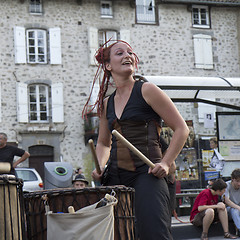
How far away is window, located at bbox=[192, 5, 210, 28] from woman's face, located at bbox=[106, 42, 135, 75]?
24718mm

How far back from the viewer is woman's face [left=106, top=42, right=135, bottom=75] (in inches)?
133

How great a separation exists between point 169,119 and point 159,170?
32 cm

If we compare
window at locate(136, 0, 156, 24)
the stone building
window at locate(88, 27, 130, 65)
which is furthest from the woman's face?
window at locate(136, 0, 156, 24)

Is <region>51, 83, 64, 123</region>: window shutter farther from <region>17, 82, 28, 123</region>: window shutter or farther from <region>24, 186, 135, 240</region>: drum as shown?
<region>24, 186, 135, 240</region>: drum

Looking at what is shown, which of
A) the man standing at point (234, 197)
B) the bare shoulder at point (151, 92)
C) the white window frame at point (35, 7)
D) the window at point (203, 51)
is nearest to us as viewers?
the bare shoulder at point (151, 92)

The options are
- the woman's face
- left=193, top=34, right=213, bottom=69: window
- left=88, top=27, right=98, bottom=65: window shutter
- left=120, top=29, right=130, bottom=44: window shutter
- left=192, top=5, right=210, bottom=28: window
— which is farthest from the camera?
left=192, top=5, right=210, bottom=28: window

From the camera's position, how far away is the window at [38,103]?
24.6 metres

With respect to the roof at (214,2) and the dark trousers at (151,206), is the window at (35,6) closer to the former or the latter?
the roof at (214,2)

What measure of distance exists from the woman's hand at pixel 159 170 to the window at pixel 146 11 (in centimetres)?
2418

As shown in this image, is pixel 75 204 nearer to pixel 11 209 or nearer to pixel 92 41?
pixel 11 209

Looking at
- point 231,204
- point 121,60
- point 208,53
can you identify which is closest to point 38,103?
point 208,53

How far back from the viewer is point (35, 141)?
79.9 feet

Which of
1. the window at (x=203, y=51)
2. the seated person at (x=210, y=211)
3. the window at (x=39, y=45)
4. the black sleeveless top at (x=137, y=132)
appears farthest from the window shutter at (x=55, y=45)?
the black sleeveless top at (x=137, y=132)

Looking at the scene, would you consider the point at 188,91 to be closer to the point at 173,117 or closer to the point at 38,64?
the point at 173,117
